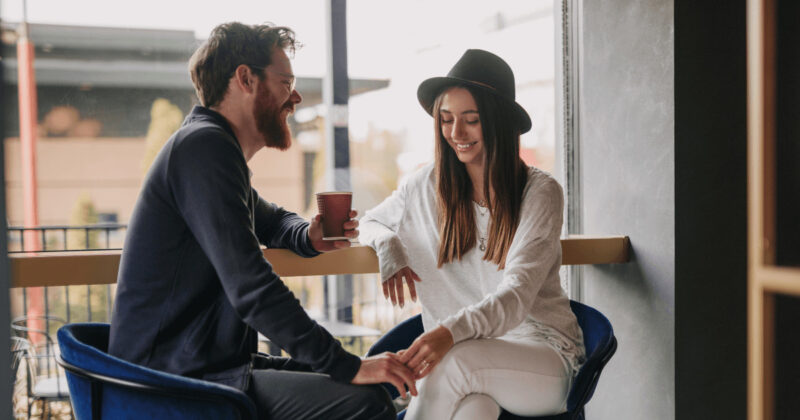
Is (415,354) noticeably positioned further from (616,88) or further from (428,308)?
(616,88)

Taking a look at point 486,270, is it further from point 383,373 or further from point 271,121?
point 271,121

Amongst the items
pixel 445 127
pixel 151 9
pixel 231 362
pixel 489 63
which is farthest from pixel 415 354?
pixel 151 9

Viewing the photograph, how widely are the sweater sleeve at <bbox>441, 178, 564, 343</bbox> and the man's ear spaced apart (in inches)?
30.0

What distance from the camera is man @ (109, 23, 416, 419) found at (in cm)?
139

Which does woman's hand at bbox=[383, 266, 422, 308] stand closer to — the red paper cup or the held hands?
the red paper cup

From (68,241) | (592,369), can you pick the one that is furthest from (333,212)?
(68,241)

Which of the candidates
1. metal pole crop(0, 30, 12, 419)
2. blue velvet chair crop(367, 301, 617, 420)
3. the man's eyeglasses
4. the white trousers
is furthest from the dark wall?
metal pole crop(0, 30, 12, 419)

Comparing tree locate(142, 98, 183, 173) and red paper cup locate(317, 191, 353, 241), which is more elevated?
tree locate(142, 98, 183, 173)

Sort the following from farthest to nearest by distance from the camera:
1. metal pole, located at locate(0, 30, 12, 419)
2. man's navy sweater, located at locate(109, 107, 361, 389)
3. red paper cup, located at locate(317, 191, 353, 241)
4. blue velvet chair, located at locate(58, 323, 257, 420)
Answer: red paper cup, located at locate(317, 191, 353, 241) → man's navy sweater, located at locate(109, 107, 361, 389) → blue velvet chair, located at locate(58, 323, 257, 420) → metal pole, located at locate(0, 30, 12, 419)

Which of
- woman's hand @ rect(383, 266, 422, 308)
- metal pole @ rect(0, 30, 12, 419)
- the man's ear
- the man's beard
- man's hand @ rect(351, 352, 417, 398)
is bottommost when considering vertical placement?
man's hand @ rect(351, 352, 417, 398)

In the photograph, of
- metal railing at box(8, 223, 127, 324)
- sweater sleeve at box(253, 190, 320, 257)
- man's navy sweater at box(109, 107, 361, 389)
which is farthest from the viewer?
metal railing at box(8, 223, 127, 324)

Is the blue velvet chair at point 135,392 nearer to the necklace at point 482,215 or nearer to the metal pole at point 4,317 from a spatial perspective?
the metal pole at point 4,317

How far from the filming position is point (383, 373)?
1471 millimetres

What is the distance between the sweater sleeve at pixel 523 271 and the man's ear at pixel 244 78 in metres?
0.76
